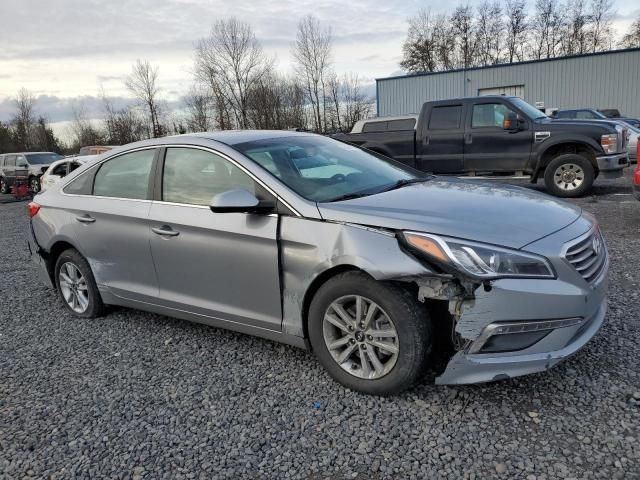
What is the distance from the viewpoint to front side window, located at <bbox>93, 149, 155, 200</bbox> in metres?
4.05

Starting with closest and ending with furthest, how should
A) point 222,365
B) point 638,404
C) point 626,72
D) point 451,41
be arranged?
1. point 638,404
2. point 222,365
3. point 626,72
4. point 451,41

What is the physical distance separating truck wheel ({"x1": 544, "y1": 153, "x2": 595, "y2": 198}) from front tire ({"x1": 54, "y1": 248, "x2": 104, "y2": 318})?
8.29 meters

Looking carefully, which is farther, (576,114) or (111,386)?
(576,114)

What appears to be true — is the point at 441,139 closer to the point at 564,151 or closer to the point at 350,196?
the point at 564,151

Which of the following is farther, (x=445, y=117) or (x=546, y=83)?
(x=546, y=83)

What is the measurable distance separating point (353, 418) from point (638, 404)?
152cm

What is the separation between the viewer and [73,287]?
4688 millimetres

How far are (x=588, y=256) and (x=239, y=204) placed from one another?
81.3 inches

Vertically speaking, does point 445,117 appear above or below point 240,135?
above

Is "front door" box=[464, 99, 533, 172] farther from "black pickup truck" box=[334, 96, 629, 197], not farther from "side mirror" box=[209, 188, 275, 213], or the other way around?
"side mirror" box=[209, 188, 275, 213]

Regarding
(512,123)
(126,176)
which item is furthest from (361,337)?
(512,123)

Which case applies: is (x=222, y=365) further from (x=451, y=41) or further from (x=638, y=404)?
(x=451, y=41)

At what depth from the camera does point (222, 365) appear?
3.55 m

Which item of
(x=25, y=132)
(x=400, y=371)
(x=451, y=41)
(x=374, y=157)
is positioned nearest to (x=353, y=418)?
(x=400, y=371)
